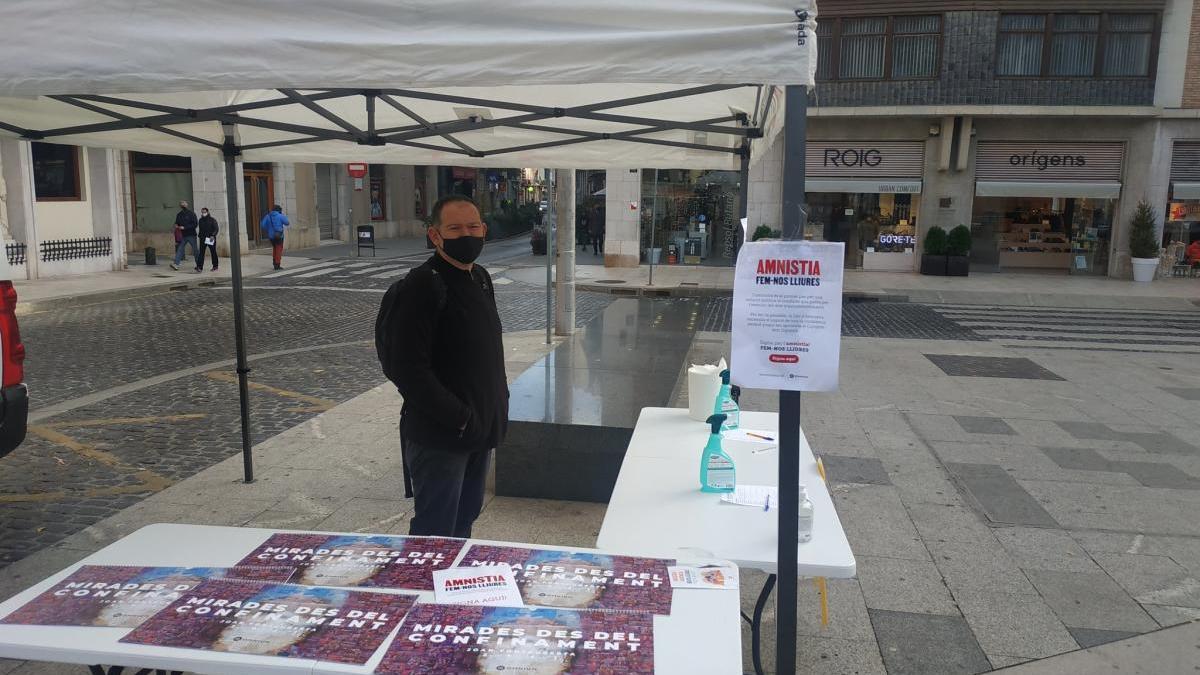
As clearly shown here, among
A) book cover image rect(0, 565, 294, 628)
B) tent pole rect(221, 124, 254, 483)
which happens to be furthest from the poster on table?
tent pole rect(221, 124, 254, 483)

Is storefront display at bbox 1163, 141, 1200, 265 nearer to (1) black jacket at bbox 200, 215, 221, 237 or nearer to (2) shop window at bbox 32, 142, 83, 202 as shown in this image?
(1) black jacket at bbox 200, 215, 221, 237

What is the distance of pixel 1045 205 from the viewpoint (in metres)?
24.5

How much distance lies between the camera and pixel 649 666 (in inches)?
89.0

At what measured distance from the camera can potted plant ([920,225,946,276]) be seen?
22984 millimetres

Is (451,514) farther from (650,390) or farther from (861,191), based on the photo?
(861,191)

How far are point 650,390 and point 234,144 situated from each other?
3447 mm

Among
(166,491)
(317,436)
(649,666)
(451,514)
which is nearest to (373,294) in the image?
(317,436)

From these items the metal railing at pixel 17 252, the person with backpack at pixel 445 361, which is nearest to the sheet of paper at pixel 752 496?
the person with backpack at pixel 445 361

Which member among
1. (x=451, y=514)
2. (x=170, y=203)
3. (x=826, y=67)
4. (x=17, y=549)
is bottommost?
(x=17, y=549)

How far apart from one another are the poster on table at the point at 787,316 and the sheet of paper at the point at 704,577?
0.63 metres

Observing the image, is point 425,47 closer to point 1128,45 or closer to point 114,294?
point 114,294

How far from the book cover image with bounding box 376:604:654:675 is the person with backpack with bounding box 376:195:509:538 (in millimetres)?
1178

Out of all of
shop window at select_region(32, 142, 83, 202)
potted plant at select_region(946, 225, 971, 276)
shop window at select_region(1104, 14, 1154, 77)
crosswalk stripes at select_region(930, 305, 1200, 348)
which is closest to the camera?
crosswalk stripes at select_region(930, 305, 1200, 348)

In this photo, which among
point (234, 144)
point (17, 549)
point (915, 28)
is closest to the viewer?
point (17, 549)
